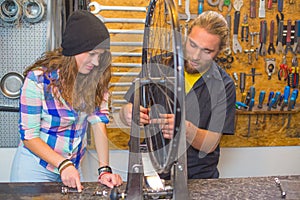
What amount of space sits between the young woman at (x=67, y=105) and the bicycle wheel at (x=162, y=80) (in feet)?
0.69

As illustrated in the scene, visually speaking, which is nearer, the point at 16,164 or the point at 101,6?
the point at 16,164

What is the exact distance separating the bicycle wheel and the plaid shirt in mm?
336

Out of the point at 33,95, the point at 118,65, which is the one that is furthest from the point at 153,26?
the point at 118,65

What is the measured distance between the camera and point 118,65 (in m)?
1.97

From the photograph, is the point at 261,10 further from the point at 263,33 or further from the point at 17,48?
the point at 17,48

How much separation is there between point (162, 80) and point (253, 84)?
1.42m

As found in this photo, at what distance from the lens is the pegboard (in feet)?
6.66

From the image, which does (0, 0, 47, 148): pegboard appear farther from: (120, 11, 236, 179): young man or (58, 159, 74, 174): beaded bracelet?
(58, 159, 74, 174): beaded bracelet

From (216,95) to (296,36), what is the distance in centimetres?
95

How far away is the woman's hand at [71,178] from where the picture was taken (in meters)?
1.01

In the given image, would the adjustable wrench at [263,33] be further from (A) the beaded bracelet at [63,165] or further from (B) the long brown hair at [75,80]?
(A) the beaded bracelet at [63,165]

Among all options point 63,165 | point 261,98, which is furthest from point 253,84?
point 63,165

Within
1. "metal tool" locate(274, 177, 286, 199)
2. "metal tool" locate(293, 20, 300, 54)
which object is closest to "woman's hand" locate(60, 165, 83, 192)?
"metal tool" locate(274, 177, 286, 199)

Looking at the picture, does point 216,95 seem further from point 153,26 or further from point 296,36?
point 296,36
